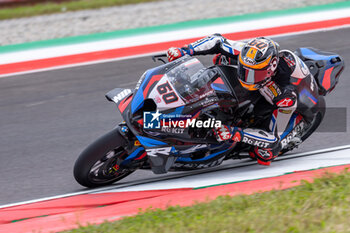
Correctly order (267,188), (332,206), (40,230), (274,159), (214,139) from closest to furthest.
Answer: (332,206) < (40,230) < (267,188) < (214,139) < (274,159)

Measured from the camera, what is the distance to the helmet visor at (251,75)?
16.0 ft

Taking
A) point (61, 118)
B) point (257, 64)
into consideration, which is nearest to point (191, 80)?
point (257, 64)

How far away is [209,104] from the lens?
494 cm

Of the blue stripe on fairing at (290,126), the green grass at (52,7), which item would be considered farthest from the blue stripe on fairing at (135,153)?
the green grass at (52,7)

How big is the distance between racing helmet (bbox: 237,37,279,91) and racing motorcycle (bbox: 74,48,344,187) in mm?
219

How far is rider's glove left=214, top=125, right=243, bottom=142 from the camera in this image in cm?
509

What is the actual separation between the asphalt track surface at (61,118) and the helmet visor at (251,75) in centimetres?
150

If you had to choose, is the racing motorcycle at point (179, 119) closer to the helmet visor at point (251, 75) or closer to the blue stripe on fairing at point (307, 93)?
the blue stripe on fairing at point (307, 93)

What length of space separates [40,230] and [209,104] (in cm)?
183

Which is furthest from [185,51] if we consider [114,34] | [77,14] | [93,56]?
[77,14]

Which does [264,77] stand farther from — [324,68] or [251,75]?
[324,68]

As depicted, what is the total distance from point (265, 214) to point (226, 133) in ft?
3.97

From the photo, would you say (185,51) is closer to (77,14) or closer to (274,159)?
(274,159)

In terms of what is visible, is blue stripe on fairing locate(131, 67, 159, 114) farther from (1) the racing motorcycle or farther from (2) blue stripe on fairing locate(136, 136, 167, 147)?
(2) blue stripe on fairing locate(136, 136, 167, 147)
